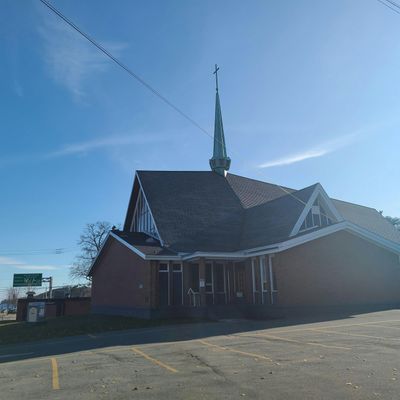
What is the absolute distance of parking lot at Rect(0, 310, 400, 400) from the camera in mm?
6734

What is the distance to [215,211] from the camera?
2750 centimetres

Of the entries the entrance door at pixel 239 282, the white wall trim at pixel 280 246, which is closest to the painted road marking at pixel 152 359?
the white wall trim at pixel 280 246

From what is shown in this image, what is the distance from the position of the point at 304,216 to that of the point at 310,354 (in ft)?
47.0

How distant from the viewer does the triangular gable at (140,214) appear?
26.8 meters

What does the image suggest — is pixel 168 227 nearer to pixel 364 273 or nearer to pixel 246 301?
pixel 246 301

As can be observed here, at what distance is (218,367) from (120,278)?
18935 millimetres

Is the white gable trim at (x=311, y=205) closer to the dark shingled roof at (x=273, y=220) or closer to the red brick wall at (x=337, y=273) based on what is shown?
the dark shingled roof at (x=273, y=220)

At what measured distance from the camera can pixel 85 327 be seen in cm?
1959

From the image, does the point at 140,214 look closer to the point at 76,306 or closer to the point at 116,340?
the point at 76,306

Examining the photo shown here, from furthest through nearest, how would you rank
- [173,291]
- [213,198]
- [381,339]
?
[213,198] < [173,291] < [381,339]

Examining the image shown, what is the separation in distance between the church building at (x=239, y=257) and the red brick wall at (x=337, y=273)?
5 centimetres

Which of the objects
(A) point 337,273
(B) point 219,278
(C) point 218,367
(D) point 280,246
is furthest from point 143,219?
(C) point 218,367

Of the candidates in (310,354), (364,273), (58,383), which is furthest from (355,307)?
(58,383)

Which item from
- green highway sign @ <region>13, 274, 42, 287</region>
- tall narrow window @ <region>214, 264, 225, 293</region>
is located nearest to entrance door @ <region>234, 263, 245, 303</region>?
tall narrow window @ <region>214, 264, 225, 293</region>
